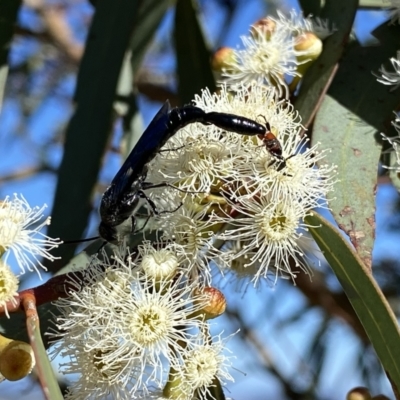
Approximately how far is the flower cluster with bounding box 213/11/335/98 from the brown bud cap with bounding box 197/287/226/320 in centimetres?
47

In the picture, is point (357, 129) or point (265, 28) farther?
point (265, 28)

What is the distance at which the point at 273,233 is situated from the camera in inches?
55.0

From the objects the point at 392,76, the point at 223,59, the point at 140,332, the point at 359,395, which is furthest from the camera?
the point at 223,59

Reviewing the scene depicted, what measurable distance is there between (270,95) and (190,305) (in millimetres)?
422

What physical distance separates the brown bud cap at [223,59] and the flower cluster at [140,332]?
548 mm

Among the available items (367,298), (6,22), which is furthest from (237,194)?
(6,22)

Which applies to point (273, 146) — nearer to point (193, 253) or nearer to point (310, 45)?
point (193, 253)

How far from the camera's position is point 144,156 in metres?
1.38

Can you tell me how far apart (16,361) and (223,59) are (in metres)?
0.82

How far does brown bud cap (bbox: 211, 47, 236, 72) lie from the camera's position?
1.75m

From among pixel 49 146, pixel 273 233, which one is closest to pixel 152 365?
pixel 273 233

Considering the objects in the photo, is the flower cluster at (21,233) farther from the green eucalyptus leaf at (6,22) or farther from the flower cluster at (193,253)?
the green eucalyptus leaf at (6,22)

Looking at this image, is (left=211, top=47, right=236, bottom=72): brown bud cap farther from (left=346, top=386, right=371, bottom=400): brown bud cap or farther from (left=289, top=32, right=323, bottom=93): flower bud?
(left=346, top=386, right=371, bottom=400): brown bud cap

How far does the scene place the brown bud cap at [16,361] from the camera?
1213mm
